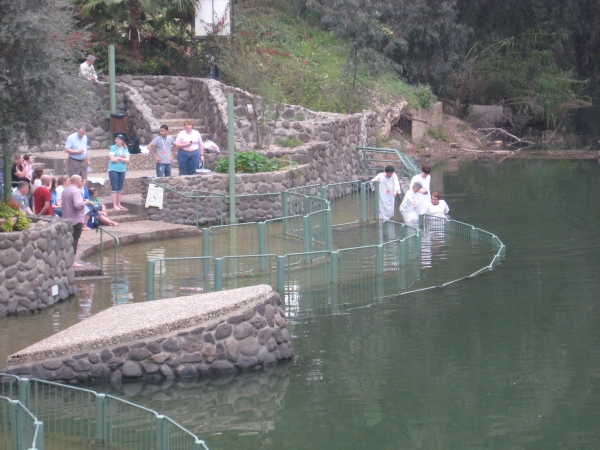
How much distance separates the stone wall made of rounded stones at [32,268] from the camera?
13.8 metres

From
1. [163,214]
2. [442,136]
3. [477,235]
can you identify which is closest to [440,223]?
[477,235]

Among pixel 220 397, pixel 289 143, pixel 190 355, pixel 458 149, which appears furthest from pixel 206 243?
pixel 458 149

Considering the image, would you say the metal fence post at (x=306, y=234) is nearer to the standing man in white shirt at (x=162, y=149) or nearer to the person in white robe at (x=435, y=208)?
the person in white robe at (x=435, y=208)

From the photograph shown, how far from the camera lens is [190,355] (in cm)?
1144

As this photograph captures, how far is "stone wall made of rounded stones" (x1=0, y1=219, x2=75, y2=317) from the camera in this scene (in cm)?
1377

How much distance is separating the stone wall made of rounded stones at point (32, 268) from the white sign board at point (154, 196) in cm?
628

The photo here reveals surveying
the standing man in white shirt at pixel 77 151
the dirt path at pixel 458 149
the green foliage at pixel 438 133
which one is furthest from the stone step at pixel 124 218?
the green foliage at pixel 438 133

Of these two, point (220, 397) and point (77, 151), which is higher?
point (77, 151)

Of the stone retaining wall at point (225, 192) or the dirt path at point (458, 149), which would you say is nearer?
the stone retaining wall at point (225, 192)

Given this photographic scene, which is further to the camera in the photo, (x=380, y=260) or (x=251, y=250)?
(x=251, y=250)

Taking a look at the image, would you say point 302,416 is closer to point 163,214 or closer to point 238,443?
point 238,443

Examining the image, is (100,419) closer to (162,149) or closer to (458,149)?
(162,149)

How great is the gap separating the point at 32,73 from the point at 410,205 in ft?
27.9

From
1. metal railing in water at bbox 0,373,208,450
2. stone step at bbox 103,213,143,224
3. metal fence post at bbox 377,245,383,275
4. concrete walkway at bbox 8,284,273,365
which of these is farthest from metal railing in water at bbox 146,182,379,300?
metal railing in water at bbox 0,373,208,450
